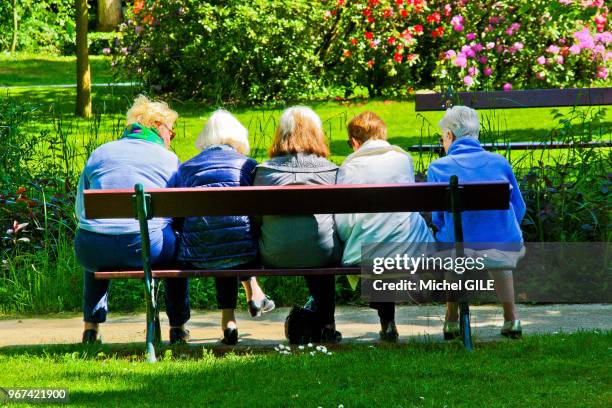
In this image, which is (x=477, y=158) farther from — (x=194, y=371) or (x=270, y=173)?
(x=194, y=371)

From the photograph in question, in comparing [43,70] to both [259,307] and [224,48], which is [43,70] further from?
[259,307]

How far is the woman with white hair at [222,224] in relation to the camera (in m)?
5.56

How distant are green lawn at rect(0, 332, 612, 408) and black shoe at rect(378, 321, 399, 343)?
11.5 inches

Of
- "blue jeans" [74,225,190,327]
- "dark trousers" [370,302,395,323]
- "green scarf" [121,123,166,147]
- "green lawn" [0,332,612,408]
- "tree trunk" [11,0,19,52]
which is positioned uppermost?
"tree trunk" [11,0,19,52]

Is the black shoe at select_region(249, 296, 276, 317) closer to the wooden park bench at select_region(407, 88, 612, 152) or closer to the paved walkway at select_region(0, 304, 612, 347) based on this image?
the paved walkway at select_region(0, 304, 612, 347)

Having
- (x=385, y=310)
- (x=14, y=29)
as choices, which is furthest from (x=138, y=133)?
(x=14, y=29)

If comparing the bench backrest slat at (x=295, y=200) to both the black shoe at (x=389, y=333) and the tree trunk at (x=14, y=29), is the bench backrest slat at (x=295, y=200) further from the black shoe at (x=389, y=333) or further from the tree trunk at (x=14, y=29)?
the tree trunk at (x=14, y=29)

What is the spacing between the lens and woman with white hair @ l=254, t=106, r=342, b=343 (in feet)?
18.1

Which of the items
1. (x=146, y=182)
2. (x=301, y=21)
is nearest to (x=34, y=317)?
(x=146, y=182)

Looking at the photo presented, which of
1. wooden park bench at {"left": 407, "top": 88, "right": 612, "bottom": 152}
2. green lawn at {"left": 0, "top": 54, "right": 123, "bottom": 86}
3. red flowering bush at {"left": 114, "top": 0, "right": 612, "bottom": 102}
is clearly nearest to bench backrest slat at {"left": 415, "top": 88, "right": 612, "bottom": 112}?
wooden park bench at {"left": 407, "top": 88, "right": 612, "bottom": 152}

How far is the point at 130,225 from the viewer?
18.4 ft

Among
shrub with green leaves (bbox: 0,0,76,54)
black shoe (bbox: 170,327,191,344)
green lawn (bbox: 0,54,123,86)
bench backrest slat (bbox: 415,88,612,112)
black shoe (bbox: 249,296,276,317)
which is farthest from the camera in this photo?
shrub with green leaves (bbox: 0,0,76,54)

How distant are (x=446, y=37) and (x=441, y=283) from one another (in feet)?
35.6

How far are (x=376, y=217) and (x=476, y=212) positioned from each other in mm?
496
